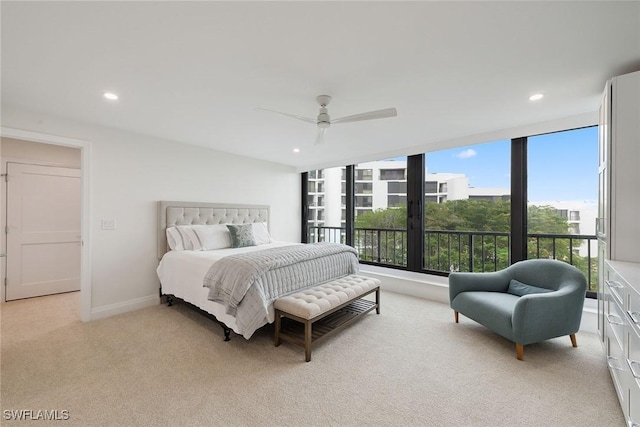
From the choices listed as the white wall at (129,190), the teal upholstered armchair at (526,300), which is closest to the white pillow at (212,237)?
the white wall at (129,190)

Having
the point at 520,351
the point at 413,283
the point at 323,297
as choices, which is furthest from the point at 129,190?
the point at 520,351

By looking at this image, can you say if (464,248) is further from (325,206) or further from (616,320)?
(325,206)

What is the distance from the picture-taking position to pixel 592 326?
278 cm

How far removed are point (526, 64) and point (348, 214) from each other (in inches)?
140

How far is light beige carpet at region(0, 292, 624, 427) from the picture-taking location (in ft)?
5.46

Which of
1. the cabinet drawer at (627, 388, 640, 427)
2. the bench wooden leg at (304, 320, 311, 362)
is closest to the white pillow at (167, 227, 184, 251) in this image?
the bench wooden leg at (304, 320, 311, 362)

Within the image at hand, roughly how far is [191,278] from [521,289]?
3.54m

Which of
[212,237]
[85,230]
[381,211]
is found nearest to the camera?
[85,230]

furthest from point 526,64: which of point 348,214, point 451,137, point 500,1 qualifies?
point 348,214

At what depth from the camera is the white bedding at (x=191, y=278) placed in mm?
2648

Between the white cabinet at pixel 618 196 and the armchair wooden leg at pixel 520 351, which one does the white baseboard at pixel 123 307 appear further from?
the white cabinet at pixel 618 196

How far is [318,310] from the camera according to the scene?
2369 mm

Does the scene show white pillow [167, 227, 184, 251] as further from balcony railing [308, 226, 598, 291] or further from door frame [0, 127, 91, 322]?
balcony railing [308, 226, 598, 291]

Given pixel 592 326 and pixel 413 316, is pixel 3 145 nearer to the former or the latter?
pixel 413 316
